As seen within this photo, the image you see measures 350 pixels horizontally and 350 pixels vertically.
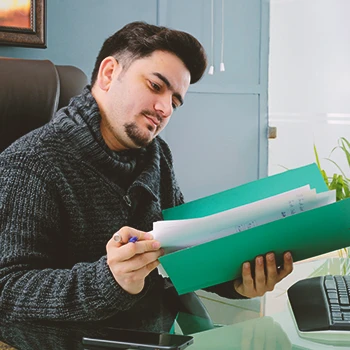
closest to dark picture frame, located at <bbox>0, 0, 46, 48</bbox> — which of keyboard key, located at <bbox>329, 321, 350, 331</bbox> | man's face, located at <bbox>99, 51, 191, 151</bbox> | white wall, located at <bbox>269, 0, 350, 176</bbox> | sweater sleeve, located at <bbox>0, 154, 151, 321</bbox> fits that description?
man's face, located at <bbox>99, 51, 191, 151</bbox>

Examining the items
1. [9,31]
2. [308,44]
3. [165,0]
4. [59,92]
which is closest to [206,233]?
[59,92]

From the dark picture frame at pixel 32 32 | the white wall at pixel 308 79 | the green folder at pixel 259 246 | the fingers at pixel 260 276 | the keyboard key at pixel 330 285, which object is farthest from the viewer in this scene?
the white wall at pixel 308 79

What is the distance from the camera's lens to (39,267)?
112cm

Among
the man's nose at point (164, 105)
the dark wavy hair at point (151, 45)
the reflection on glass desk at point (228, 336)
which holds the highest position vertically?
the dark wavy hair at point (151, 45)

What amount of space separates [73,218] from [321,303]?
19.8 inches

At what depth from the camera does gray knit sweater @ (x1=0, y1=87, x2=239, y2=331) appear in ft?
3.45

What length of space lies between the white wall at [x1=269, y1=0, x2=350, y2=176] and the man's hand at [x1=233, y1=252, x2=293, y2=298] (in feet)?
8.12

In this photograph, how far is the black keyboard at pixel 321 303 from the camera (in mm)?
998

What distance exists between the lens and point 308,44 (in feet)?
11.7

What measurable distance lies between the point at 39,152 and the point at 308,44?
268cm

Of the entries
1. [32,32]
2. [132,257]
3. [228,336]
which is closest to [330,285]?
[228,336]

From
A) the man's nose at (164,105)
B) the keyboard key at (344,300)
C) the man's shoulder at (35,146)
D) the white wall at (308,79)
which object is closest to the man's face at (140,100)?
the man's nose at (164,105)

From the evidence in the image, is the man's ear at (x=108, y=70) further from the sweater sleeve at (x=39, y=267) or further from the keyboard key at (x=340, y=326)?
the keyboard key at (x=340, y=326)

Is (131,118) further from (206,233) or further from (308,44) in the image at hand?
(308,44)
